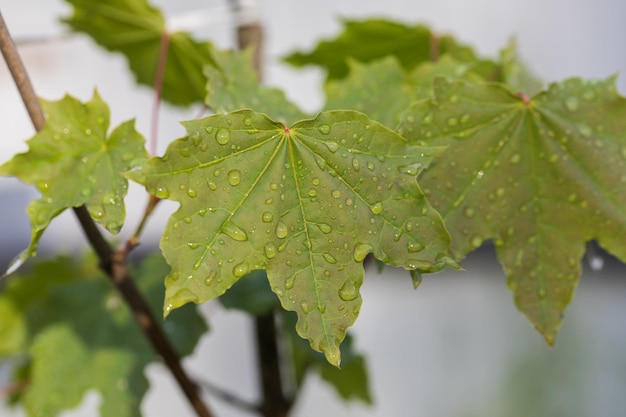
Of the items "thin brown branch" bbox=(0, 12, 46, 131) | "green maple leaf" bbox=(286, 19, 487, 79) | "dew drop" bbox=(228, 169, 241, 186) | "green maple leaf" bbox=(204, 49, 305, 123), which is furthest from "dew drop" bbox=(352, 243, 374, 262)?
"green maple leaf" bbox=(286, 19, 487, 79)

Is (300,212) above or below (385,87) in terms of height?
below

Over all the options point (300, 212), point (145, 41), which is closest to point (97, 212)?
point (300, 212)

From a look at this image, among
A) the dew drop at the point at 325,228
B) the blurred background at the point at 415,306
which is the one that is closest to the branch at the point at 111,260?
the dew drop at the point at 325,228

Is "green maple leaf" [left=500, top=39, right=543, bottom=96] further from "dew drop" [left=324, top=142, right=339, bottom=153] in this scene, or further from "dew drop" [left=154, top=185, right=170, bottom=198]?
"dew drop" [left=154, top=185, right=170, bottom=198]

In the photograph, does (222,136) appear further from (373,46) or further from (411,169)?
(373,46)

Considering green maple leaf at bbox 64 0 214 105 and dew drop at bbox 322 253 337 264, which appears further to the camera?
green maple leaf at bbox 64 0 214 105

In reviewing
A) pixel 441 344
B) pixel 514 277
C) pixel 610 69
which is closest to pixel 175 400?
pixel 441 344

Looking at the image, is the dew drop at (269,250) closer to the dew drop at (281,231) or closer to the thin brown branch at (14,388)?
the dew drop at (281,231)
